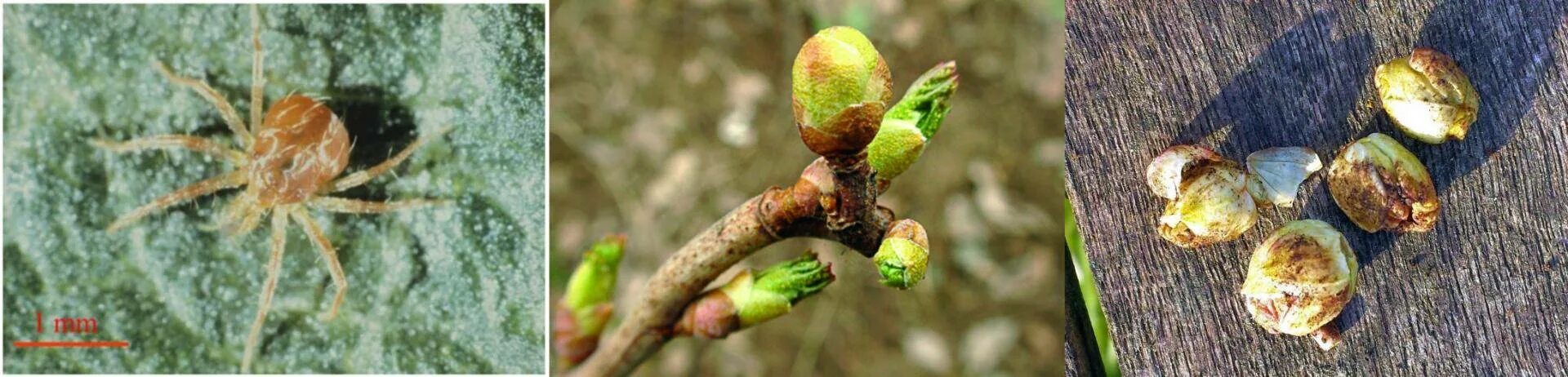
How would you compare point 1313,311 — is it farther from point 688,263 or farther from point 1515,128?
point 688,263

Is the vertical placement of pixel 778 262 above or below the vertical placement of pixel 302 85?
below

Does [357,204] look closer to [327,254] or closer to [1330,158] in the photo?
[327,254]

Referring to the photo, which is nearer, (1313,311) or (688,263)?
(688,263)

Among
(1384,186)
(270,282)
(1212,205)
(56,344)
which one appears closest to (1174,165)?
(1212,205)

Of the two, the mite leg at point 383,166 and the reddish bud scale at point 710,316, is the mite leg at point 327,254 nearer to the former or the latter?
the mite leg at point 383,166

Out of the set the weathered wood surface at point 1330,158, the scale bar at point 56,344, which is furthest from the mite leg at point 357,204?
the weathered wood surface at point 1330,158

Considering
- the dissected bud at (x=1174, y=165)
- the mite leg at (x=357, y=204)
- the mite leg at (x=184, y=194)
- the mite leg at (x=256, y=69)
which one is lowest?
the dissected bud at (x=1174, y=165)

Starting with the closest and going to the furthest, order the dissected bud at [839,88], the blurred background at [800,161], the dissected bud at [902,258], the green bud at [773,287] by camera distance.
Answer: the dissected bud at [839,88]
the dissected bud at [902,258]
the green bud at [773,287]
the blurred background at [800,161]

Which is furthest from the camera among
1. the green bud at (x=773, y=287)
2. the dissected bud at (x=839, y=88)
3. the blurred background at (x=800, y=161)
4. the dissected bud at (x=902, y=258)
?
the blurred background at (x=800, y=161)

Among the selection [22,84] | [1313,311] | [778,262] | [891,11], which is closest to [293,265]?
[22,84]
